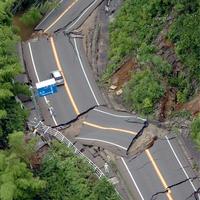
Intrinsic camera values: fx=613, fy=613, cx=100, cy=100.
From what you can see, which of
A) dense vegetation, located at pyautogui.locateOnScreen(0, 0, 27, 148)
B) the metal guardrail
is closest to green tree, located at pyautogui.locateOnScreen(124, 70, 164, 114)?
the metal guardrail

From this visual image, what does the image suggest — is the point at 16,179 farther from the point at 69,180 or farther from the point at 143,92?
the point at 143,92

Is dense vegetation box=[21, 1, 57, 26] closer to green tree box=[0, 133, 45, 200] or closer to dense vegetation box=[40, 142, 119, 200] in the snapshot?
dense vegetation box=[40, 142, 119, 200]

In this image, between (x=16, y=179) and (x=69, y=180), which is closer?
(x=16, y=179)

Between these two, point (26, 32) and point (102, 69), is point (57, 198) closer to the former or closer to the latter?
point (102, 69)

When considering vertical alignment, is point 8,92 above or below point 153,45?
above

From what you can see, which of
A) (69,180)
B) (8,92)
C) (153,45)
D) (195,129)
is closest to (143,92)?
(153,45)

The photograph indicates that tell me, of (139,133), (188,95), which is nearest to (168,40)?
(188,95)
